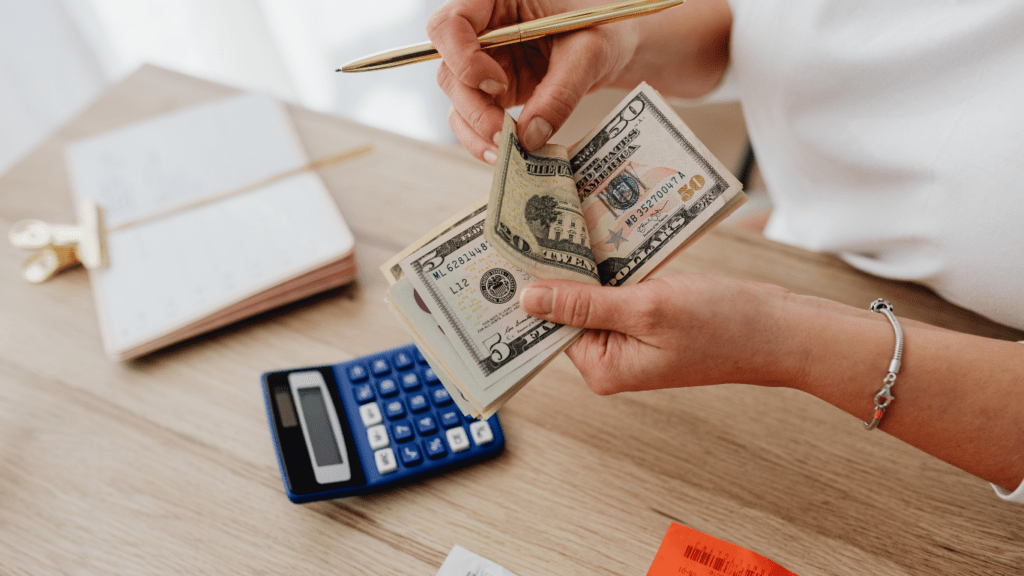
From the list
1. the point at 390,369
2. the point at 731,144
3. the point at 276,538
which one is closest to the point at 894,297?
the point at 390,369

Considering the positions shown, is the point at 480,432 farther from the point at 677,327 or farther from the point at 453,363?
the point at 677,327

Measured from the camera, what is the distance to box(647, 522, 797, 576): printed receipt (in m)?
0.52

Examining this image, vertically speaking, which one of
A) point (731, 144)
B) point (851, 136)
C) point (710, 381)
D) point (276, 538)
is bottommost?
point (731, 144)

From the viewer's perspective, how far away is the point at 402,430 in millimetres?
589

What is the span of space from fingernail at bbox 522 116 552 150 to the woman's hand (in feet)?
0.49

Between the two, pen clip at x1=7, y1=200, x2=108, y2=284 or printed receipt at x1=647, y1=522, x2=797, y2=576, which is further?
pen clip at x1=7, y1=200, x2=108, y2=284

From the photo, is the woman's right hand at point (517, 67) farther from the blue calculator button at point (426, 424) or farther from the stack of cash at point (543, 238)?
the blue calculator button at point (426, 424)

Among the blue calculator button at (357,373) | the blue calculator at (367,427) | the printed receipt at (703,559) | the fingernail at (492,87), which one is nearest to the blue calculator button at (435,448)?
the blue calculator at (367,427)

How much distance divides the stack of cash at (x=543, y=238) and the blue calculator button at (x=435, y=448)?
0.17 ft

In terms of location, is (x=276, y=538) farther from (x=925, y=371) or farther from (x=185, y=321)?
(x=925, y=371)

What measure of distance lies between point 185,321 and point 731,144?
1.71 metres

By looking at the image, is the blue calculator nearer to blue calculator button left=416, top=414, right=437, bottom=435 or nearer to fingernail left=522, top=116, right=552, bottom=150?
blue calculator button left=416, top=414, right=437, bottom=435

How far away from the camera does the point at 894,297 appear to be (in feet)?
2.35

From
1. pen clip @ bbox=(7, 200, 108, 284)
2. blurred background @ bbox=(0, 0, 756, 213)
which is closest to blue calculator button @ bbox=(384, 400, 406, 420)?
pen clip @ bbox=(7, 200, 108, 284)
